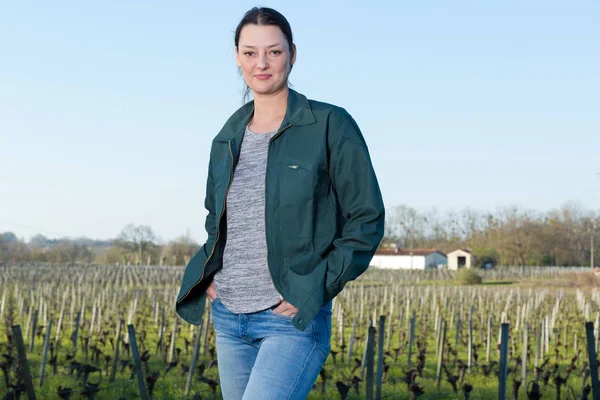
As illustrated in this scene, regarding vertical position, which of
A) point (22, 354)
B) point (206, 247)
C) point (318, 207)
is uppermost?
point (318, 207)

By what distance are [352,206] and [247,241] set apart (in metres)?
0.33

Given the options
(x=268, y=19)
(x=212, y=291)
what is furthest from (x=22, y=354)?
(x=268, y=19)

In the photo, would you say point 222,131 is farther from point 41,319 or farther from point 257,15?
point 41,319

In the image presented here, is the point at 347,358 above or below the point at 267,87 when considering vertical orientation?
below

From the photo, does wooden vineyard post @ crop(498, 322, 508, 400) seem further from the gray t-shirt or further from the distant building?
the distant building

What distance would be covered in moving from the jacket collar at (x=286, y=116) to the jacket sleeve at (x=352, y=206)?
0.10 metres

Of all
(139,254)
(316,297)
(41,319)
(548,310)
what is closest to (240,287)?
(316,297)

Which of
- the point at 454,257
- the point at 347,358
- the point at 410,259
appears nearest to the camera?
the point at 347,358

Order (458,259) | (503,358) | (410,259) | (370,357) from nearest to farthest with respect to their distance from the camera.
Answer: (503,358), (370,357), (458,259), (410,259)

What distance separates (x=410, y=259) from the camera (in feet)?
219

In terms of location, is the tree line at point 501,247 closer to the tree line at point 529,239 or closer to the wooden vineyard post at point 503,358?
the tree line at point 529,239

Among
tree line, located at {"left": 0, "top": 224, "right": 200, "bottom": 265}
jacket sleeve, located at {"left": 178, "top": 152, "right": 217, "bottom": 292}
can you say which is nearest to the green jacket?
jacket sleeve, located at {"left": 178, "top": 152, "right": 217, "bottom": 292}

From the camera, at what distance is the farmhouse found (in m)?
66.2

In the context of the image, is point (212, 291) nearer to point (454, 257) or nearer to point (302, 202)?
point (302, 202)
